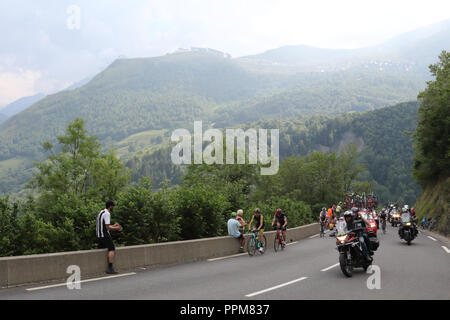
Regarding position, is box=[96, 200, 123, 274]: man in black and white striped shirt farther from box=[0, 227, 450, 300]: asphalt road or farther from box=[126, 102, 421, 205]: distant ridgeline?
box=[126, 102, 421, 205]: distant ridgeline

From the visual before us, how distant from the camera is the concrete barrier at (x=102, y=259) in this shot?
361 inches

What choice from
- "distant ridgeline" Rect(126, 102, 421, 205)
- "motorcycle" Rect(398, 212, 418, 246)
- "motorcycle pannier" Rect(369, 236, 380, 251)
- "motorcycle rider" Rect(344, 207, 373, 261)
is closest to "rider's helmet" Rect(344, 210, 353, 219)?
"motorcycle rider" Rect(344, 207, 373, 261)

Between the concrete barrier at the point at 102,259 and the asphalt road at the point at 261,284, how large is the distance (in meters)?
0.35

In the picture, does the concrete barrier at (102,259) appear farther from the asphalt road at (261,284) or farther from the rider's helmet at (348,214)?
the rider's helmet at (348,214)

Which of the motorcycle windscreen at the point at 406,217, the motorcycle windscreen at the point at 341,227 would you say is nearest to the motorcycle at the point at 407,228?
the motorcycle windscreen at the point at 406,217

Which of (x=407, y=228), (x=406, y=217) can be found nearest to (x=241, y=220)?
(x=406, y=217)

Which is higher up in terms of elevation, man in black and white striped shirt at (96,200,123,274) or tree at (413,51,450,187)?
tree at (413,51,450,187)

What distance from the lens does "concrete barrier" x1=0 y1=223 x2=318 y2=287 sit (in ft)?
30.1

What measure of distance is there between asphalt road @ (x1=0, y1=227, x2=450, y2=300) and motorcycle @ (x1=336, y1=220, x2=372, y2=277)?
0.82 ft

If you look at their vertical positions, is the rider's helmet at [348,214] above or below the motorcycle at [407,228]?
above

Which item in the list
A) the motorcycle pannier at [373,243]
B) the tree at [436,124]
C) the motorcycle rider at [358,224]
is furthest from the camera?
the tree at [436,124]

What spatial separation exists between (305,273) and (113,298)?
5.46 m

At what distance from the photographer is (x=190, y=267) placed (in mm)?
13117
